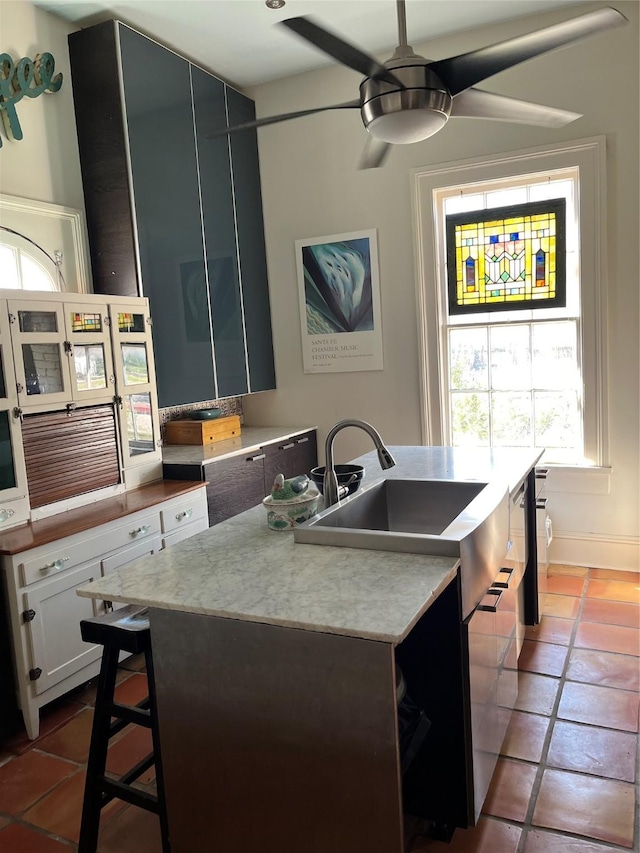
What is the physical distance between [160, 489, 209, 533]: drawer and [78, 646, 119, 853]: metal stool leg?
1.32 m

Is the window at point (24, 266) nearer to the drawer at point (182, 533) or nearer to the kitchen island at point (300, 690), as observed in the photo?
the drawer at point (182, 533)

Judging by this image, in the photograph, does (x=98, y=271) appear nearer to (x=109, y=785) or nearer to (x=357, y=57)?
(x=357, y=57)

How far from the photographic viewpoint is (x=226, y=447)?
12.9 ft

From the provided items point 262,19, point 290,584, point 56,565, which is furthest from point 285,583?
point 262,19

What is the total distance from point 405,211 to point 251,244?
43.2 inches

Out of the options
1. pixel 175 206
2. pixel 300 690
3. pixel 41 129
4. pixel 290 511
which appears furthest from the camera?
pixel 175 206

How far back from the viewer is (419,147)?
4.19 m

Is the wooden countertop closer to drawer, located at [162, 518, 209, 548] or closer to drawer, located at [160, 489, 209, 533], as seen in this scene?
drawer, located at [160, 489, 209, 533]

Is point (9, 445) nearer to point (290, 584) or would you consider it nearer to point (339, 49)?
point (290, 584)

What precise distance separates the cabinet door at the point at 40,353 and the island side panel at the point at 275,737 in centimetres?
160

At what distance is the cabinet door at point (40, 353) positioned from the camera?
9.04 feet

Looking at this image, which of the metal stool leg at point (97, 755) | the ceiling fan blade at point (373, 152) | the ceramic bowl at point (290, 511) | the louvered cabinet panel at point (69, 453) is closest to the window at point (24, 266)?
the louvered cabinet panel at point (69, 453)

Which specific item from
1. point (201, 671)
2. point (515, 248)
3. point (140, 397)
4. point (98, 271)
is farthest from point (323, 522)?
point (515, 248)

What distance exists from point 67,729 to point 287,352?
291cm
